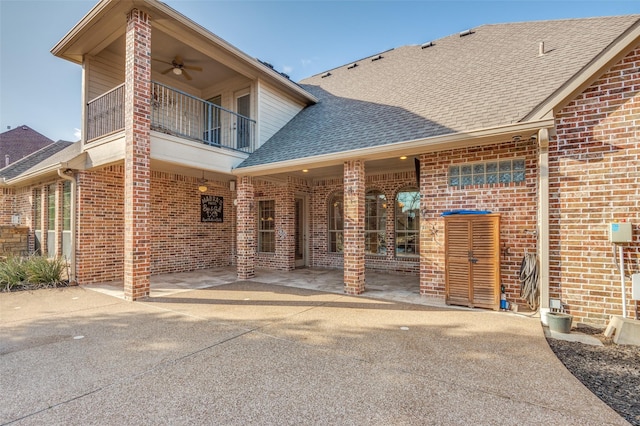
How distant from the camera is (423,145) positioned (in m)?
5.66

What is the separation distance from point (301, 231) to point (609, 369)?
8645mm

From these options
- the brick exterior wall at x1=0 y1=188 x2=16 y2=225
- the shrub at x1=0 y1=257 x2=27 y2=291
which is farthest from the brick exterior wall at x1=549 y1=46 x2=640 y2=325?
the brick exterior wall at x1=0 y1=188 x2=16 y2=225

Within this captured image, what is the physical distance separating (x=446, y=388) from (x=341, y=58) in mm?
13076

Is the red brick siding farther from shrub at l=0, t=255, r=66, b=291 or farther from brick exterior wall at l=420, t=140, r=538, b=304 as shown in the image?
brick exterior wall at l=420, t=140, r=538, b=304

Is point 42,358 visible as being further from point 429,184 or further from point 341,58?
point 341,58

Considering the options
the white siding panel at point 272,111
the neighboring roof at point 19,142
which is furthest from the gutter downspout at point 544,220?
the neighboring roof at point 19,142

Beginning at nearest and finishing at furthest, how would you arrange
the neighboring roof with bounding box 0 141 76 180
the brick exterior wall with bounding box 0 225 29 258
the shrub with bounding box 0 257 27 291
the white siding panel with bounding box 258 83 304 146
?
the shrub with bounding box 0 257 27 291 < the white siding panel with bounding box 258 83 304 146 < the brick exterior wall with bounding box 0 225 29 258 < the neighboring roof with bounding box 0 141 76 180

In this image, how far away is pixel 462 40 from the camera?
9797mm

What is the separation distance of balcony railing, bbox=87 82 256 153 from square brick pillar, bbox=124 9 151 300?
1207 mm

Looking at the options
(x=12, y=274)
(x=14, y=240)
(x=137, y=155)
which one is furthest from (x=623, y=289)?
(x=14, y=240)

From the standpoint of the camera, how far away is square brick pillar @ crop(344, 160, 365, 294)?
6621mm

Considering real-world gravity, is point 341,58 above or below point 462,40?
above

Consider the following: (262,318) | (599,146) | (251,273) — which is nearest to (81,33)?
(251,273)

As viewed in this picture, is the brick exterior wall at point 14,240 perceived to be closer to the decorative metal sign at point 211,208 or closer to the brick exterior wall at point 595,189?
the decorative metal sign at point 211,208
